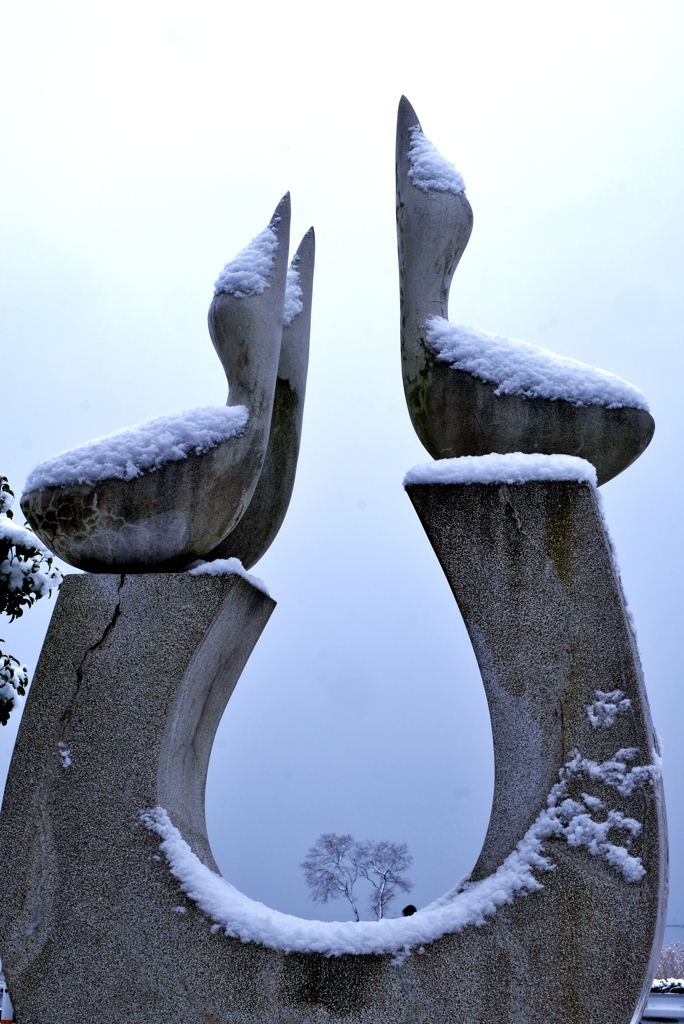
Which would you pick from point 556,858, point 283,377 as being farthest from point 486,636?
point 283,377

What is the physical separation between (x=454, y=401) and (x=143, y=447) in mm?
1296

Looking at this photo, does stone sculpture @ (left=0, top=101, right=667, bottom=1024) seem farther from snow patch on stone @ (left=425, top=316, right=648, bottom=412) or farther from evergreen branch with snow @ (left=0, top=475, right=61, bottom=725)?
evergreen branch with snow @ (left=0, top=475, right=61, bottom=725)

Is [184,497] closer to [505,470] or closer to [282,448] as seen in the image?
[282,448]

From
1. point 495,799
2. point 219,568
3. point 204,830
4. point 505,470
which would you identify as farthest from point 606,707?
point 204,830

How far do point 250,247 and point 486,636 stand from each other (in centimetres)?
198

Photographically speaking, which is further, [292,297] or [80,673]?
[292,297]

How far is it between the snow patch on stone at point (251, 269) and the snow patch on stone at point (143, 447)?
1.74 feet

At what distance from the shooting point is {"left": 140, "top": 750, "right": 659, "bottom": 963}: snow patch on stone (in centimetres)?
296

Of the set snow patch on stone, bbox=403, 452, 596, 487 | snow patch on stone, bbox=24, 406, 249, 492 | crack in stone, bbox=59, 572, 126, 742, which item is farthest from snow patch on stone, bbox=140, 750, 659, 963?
snow patch on stone, bbox=24, 406, 249, 492

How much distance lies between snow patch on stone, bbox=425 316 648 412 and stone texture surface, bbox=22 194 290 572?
2.60 ft

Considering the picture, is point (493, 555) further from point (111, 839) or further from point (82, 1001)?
point (82, 1001)

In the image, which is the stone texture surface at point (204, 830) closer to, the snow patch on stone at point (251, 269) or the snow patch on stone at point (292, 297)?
the snow patch on stone at point (251, 269)

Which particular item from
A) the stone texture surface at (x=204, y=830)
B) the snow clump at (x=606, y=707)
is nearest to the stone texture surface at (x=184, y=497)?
the stone texture surface at (x=204, y=830)

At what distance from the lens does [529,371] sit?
11.6 ft
